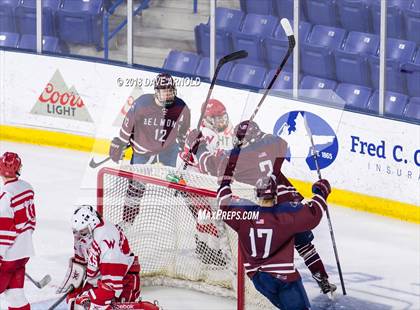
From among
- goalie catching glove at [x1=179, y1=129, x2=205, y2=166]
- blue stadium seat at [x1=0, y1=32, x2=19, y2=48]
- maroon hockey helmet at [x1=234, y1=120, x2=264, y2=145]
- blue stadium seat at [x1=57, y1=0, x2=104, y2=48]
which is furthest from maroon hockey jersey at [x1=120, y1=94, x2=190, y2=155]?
blue stadium seat at [x1=0, y1=32, x2=19, y2=48]

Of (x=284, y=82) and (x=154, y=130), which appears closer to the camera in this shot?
(x=154, y=130)

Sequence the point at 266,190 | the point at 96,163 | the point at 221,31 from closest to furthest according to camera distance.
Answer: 1. the point at 266,190
2. the point at 96,163
3. the point at 221,31

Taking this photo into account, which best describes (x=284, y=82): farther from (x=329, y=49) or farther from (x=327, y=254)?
(x=327, y=254)

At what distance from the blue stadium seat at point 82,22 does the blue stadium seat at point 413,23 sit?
8.83 ft

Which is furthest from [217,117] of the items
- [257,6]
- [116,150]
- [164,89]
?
[257,6]

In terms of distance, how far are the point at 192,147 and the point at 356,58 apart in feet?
6.97

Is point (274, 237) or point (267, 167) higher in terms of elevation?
point (267, 167)

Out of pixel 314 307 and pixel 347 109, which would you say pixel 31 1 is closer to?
pixel 347 109

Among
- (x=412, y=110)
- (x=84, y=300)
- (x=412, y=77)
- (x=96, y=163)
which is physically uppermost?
(x=412, y=77)

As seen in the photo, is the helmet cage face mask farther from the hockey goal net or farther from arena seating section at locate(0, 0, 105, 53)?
arena seating section at locate(0, 0, 105, 53)

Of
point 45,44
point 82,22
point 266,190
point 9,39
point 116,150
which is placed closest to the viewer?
point 266,190

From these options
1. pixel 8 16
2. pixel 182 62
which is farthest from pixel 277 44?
pixel 8 16

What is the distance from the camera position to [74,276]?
8.04 meters

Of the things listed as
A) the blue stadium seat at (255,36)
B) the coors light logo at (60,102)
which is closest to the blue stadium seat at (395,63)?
the blue stadium seat at (255,36)
